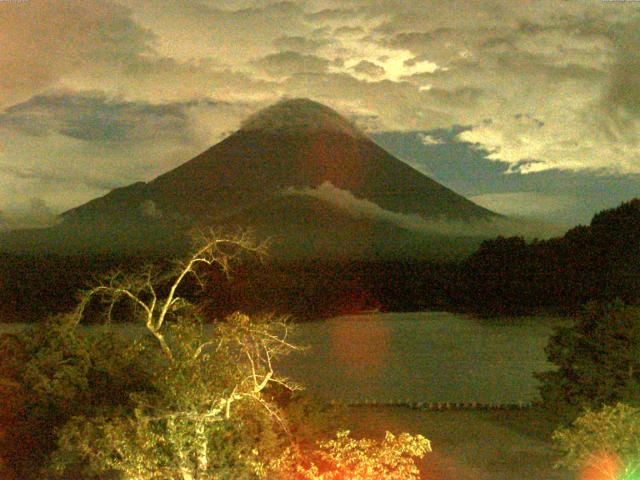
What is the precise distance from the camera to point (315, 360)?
47.2 ft

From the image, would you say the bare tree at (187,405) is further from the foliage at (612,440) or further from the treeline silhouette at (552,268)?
the treeline silhouette at (552,268)

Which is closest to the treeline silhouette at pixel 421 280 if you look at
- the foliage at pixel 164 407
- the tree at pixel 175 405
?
the foliage at pixel 164 407

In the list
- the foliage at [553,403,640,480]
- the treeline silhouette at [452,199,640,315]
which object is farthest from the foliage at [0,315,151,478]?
the treeline silhouette at [452,199,640,315]

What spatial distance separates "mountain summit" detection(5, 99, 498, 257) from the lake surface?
218cm

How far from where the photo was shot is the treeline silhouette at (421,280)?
1423 centimetres

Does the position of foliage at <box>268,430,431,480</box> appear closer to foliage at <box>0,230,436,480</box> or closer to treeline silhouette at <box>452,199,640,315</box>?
foliage at <box>0,230,436,480</box>

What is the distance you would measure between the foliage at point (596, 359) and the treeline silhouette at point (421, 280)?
21.4 feet

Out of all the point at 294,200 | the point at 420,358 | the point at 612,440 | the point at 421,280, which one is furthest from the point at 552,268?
the point at 612,440

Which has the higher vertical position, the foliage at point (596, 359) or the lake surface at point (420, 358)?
the foliage at point (596, 359)

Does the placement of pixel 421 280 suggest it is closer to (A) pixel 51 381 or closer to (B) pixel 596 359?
(B) pixel 596 359

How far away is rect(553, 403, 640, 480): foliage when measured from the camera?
5785 millimetres

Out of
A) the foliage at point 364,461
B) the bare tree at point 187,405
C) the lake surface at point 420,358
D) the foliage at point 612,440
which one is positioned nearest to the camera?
the bare tree at point 187,405

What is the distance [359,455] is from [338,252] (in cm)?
1226

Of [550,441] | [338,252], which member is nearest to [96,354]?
[550,441]
